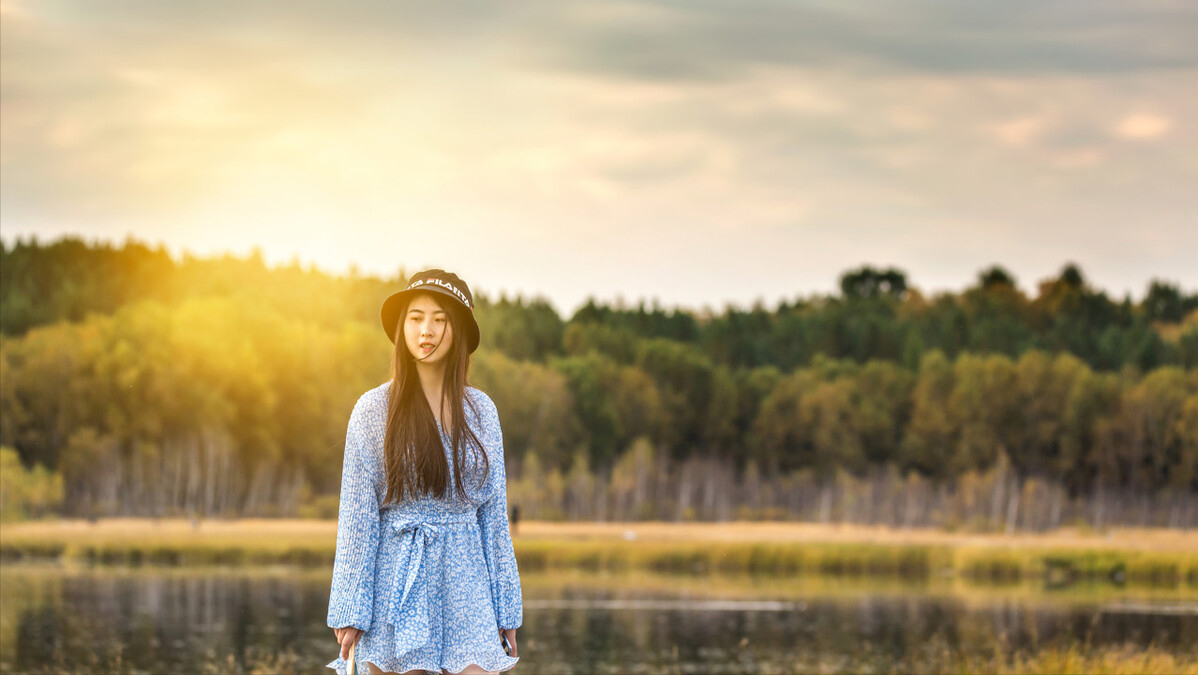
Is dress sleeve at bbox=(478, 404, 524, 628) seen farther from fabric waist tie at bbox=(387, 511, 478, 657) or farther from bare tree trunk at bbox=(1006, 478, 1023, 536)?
bare tree trunk at bbox=(1006, 478, 1023, 536)

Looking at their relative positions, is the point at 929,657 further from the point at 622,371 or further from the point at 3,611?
the point at 622,371

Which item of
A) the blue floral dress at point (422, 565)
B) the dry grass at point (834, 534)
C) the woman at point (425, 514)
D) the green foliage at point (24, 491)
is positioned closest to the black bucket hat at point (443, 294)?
the woman at point (425, 514)

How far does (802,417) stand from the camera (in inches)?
3991

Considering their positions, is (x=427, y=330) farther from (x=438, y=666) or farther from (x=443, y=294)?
(x=438, y=666)

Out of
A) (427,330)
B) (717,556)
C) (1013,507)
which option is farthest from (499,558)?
(1013,507)

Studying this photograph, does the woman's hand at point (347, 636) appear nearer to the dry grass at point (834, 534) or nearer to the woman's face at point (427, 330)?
the woman's face at point (427, 330)

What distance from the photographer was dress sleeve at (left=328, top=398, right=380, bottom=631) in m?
5.28

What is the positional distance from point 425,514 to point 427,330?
67 cm

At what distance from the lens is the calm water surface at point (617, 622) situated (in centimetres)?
2516

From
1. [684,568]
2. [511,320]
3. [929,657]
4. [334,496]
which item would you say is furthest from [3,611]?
[511,320]

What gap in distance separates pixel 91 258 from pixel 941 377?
8331 centimetres

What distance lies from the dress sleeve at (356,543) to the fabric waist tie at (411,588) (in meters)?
0.09

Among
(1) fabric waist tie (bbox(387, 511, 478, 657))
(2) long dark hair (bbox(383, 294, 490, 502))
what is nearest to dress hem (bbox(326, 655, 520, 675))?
(1) fabric waist tie (bbox(387, 511, 478, 657))

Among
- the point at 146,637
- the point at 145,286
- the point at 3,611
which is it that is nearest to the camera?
the point at 146,637
